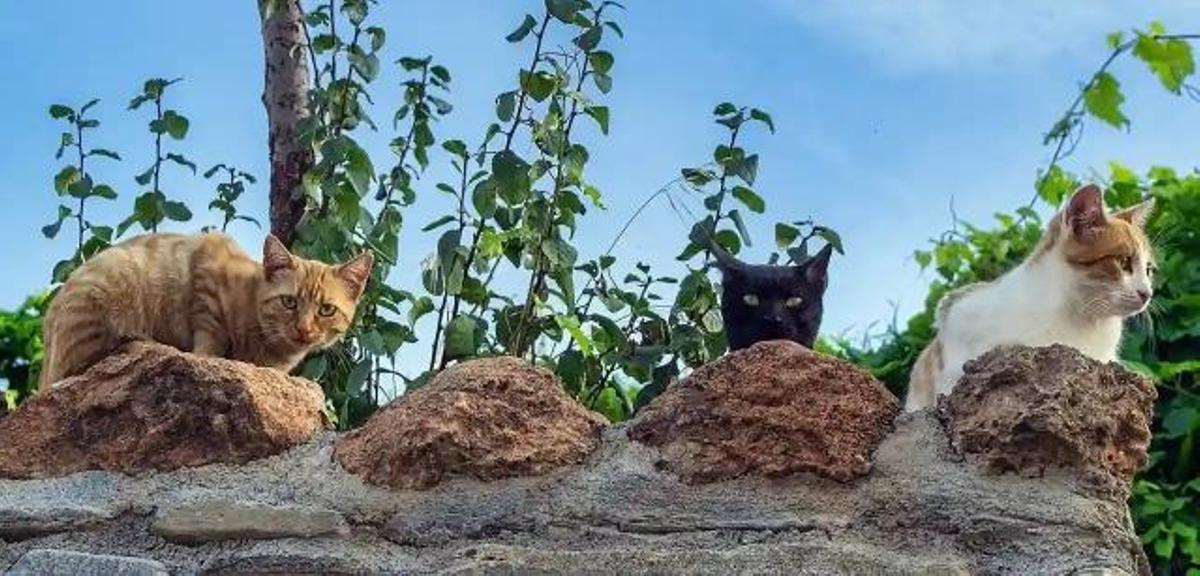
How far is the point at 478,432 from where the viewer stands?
2100mm

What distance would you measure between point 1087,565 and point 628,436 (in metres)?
0.55

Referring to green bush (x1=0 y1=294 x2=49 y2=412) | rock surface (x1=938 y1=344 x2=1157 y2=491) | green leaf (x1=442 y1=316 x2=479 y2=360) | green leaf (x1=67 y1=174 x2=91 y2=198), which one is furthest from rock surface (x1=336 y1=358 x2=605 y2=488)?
green bush (x1=0 y1=294 x2=49 y2=412)

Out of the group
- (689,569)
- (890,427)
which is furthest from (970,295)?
(689,569)

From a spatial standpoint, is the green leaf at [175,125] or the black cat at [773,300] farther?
the green leaf at [175,125]

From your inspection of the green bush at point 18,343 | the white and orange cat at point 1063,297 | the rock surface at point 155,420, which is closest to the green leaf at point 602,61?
the white and orange cat at point 1063,297

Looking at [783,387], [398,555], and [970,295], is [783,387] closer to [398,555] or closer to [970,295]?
[398,555]

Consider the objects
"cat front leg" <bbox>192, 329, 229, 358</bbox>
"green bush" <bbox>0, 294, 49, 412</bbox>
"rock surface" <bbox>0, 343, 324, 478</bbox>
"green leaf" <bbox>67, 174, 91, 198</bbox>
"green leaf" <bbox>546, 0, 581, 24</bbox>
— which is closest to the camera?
"rock surface" <bbox>0, 343, 324, 478</bbox>

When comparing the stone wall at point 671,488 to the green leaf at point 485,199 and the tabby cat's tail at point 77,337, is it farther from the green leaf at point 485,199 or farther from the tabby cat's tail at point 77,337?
the green leaf at point 485,199

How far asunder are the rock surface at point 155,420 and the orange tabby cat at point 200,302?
60cm

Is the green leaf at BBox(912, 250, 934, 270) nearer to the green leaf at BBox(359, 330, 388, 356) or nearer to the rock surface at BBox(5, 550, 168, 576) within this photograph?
the green leaf at BBox(359, 330, 388, 356)

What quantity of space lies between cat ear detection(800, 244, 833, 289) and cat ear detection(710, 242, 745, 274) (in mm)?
131

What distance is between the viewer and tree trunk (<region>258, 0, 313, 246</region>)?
412cm

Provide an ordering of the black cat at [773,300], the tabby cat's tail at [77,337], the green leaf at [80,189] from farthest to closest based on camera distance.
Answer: the green leaf at [80,189] → the black cat at [773,300] → the tabby cat's tail at [77,337]

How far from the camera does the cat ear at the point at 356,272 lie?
323 centimetres
